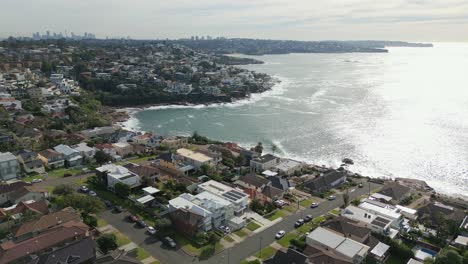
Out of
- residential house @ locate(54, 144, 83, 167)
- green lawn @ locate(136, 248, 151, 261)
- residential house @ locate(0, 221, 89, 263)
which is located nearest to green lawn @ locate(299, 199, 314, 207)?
green lawn @ locate(136, 248, 151, 261)

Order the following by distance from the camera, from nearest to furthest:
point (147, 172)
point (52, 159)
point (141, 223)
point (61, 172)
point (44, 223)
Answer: point (44, 223)
point (141, 223)
point (147, 172)
point (61, 172)
point (52, 159)

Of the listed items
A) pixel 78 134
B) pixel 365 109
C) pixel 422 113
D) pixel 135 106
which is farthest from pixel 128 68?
pixel 422 113

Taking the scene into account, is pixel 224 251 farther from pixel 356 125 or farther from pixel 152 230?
pixel 356 125

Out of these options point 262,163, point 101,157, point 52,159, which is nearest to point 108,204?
point 101,157

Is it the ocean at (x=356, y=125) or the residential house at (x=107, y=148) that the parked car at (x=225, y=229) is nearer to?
the residential house at (x=107, y=148)

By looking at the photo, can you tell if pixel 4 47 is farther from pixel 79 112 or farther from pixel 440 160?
pixel 440 160

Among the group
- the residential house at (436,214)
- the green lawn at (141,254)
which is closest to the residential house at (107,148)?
the green lawn at (141,254)

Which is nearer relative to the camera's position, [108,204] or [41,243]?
[41,243]
